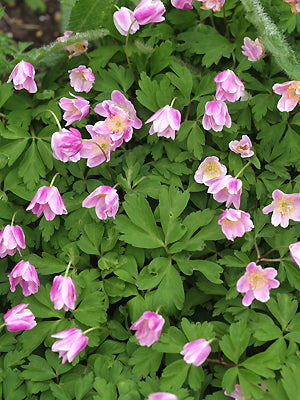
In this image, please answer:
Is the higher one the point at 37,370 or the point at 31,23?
the point at 31,23

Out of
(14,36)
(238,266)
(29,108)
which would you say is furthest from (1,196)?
(14,36)

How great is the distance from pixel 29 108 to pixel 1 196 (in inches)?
26.1

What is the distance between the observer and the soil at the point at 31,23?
4273mm

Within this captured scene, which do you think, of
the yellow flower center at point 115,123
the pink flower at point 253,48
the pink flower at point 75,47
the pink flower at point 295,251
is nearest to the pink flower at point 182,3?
the pink flower at point 253,48

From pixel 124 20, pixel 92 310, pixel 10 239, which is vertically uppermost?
pixel 124 20

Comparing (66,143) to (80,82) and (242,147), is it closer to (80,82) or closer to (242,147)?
(80,82)

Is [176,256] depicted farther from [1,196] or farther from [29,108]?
[29,108]

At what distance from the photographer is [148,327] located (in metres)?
1.83

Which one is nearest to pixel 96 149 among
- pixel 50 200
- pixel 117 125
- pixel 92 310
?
pixel 117 125

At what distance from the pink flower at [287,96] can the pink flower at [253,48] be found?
0.29 m

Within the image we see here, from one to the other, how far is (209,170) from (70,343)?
1093 millimetres

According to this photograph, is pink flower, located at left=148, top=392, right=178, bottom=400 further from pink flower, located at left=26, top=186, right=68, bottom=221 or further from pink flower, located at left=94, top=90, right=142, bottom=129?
pink flower, located at left=94, top=90, right=142, bottom=129

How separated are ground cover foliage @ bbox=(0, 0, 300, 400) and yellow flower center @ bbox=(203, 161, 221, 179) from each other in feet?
0.19

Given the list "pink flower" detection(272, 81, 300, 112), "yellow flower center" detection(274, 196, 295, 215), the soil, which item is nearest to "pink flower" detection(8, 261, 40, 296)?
"yellow flower center" detection(274, 196, 295, 215)
